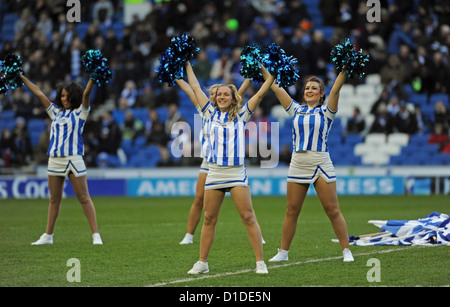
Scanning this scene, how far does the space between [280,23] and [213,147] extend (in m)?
16.2

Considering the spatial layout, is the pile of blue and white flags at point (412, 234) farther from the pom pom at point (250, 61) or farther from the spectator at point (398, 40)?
the spectator at point (398, 40)

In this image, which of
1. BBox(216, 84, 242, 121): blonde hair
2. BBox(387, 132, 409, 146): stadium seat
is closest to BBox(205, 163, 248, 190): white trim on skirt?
BBox(216, 84, 242, 121): blonde hair

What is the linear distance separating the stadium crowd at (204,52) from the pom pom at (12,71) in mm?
9827

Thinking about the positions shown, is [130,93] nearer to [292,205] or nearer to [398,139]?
[398,139]

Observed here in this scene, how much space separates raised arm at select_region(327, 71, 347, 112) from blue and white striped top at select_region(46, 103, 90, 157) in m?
3.37

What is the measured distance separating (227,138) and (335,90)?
1282mm

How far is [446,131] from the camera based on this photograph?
19641mm

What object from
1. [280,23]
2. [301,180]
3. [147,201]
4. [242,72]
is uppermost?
[280,23]

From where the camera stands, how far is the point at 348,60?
751 centimetres

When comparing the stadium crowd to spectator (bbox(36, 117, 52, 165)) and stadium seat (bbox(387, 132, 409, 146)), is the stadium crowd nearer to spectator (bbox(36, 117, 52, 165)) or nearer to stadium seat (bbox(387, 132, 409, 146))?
spectator (bbox(36, 117, 52, 165))

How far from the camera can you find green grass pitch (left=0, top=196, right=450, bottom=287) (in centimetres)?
674
